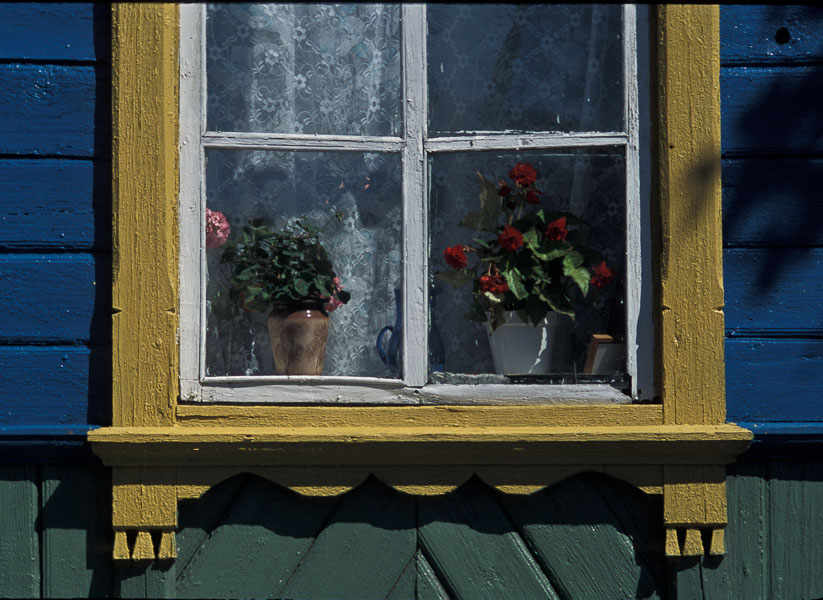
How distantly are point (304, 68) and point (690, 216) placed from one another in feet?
3.63

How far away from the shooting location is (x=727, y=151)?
2246mm

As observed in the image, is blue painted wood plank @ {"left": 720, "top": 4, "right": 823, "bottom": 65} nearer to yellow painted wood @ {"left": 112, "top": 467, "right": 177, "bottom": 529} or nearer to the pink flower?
the pink flower

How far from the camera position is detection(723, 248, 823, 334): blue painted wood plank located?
7.29ft

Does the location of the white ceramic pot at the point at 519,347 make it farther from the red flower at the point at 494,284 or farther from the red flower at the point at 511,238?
the red flower at the point at 511,238

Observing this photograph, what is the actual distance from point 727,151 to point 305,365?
1.23 meters

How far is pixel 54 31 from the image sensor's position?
87.4 inches

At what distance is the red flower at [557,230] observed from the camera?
2.30 m

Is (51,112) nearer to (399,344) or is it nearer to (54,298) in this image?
(54,298)

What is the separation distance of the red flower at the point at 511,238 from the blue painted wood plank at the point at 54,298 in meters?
1.02

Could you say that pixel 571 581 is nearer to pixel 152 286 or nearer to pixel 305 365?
pixel 305 365

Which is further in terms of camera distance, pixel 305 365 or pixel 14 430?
pixel 305 365

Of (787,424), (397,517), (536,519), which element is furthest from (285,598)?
(787,424)

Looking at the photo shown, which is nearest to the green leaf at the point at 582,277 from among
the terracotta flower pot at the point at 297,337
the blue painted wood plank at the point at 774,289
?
the blue painted wood plank at the point at 774,289

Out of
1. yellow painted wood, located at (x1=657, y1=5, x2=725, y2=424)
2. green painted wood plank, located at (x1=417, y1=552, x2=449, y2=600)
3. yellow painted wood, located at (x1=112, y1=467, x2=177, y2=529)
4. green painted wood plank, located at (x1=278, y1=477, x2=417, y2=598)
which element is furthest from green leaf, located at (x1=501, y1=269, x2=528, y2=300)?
yellow painted wood, located at (x1=112, y1=467, x2=177, y2=529)
